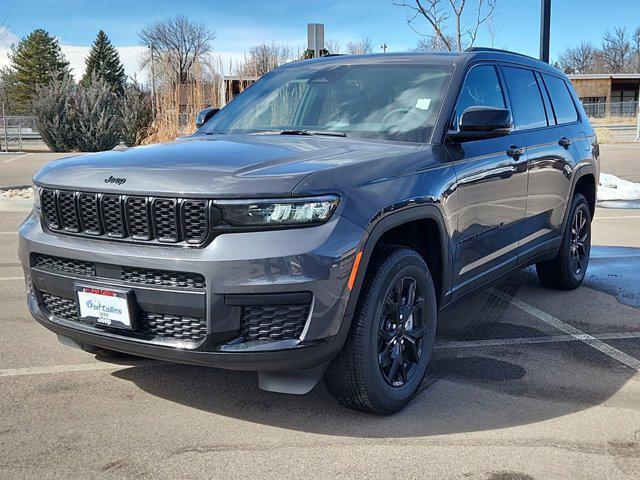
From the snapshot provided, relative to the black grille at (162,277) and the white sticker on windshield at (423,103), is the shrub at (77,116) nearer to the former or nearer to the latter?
the white sticker on windshield at (423,103)

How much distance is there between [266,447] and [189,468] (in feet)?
1.21

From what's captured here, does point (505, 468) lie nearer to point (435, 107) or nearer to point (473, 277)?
point (473, 277)

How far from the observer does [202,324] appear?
298cm

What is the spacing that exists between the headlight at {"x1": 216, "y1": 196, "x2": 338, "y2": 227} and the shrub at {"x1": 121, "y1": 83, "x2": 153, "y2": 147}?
59.4ft

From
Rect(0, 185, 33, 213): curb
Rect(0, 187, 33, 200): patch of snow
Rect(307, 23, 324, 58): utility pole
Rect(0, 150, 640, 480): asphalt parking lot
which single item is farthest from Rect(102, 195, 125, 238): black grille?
Rect(307, 23, 324, 58): utility pole

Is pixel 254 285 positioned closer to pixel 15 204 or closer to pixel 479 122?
pixel 479 122

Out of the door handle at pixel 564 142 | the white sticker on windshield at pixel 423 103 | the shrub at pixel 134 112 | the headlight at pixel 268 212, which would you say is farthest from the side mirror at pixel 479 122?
the shrub at pixel 134 112

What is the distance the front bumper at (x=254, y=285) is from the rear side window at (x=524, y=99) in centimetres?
241

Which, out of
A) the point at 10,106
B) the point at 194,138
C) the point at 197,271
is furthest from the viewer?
the point at 10,106

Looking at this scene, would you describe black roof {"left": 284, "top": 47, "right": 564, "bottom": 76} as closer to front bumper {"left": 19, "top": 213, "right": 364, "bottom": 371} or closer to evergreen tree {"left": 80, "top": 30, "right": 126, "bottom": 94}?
front bumper {"left": 19, "top": 213, "right": 364, "bottom": 371}

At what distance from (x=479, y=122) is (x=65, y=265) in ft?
7.60

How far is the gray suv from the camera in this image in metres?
2.93

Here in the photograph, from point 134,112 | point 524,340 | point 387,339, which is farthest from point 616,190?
point 134,112

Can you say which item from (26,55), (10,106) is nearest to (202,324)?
(10,106)
